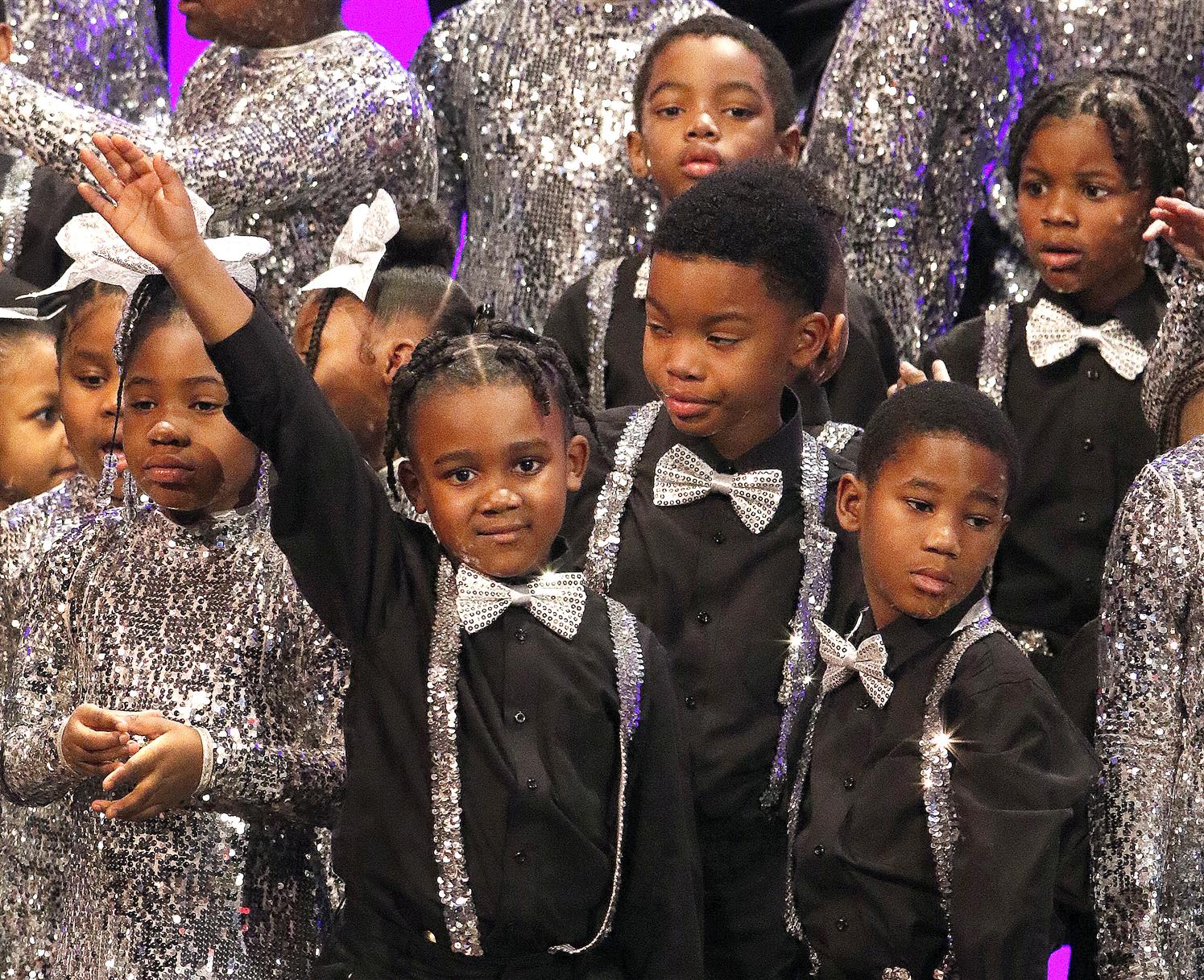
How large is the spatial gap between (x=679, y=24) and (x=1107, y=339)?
891 mm

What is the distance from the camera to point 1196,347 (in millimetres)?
2777

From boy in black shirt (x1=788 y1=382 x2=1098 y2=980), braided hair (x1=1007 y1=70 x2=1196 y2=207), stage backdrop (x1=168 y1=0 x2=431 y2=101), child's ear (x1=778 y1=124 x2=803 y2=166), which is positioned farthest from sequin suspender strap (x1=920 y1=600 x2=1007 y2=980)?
stage backdrop (x1=168 y1=0 x2=431 y2=101)

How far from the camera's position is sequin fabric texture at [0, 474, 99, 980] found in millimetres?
2668

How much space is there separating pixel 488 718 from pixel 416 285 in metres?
1.04

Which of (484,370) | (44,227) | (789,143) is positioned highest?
(789,143)

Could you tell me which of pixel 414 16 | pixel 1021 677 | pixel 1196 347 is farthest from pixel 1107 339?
pixel 414 16

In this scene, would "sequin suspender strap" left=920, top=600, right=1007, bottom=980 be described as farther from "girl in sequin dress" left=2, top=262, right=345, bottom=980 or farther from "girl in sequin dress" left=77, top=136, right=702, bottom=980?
"girl in sequin dress" left=2, top=262, right=345, bottom=980

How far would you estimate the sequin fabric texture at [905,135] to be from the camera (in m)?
3.64

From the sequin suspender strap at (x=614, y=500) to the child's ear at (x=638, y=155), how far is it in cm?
75

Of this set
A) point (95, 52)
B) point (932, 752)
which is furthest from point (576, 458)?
point (95, 52)

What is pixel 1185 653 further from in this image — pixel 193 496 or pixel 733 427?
pixel 193 496

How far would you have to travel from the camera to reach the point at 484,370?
7.83ft

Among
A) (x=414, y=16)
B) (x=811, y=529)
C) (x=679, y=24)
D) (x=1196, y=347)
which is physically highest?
(x=414, y=16)

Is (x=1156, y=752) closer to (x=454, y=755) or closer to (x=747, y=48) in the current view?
(x=454, y=755)
